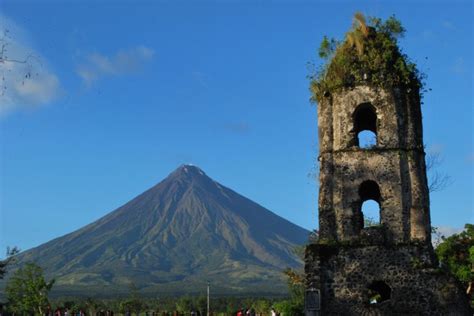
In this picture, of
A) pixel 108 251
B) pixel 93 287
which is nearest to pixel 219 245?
pixel 108 251

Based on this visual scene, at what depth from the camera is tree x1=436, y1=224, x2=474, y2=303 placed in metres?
21.9

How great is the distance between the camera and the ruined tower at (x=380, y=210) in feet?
45.5

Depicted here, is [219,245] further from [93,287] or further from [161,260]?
[93,287]

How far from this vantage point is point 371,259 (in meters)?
14.1

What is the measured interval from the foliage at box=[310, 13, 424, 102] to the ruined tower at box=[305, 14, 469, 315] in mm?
48

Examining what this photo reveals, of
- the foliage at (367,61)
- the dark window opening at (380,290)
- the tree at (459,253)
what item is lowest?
the dark window opening at (380,290)

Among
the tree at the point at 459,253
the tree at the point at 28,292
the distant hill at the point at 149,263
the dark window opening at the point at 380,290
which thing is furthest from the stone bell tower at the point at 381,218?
the distant hill at the point at 149,263

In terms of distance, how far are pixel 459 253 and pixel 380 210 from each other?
1048 centimetres

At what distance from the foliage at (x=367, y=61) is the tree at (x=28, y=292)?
1071 inches

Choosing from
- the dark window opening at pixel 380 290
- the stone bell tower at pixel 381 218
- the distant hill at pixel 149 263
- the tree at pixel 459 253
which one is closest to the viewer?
the stone bell tower at pixel 381 218

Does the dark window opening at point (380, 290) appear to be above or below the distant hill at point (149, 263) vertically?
below

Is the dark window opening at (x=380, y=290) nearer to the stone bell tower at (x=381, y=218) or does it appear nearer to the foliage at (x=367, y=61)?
the stone bell tower at (x=381, y=218)

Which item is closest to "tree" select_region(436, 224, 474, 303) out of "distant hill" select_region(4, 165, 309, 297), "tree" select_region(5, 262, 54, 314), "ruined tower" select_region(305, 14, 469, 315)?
"ruined tower" select_region(305, 14, 469, 315)

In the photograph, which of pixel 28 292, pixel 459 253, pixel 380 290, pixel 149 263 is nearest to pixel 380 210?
pixel 380 290
